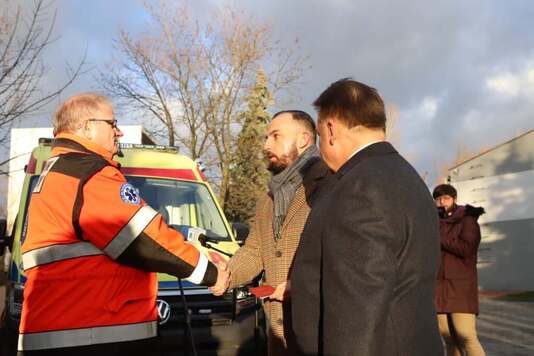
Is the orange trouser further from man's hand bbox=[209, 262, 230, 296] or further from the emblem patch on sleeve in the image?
the emblem patch on sleeve

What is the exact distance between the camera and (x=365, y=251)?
6.97 ft

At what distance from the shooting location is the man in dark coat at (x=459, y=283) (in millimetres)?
5672

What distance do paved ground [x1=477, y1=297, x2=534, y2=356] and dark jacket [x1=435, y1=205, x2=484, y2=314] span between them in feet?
9.39

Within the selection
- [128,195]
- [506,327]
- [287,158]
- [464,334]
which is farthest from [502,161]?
[128,195]

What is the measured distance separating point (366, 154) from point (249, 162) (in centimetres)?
2705

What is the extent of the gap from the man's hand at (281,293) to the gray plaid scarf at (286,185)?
1.07 ft

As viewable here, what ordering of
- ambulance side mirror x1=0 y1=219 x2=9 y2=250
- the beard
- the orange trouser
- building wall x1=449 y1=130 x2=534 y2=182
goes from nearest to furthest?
the beard
the orange trouser
ambulance side mirror x1=0 y1=219 x2=9 y2=250
building wall x1=449 y1=130 x2=534 y2=182

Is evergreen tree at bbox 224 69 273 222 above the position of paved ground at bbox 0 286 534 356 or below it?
above

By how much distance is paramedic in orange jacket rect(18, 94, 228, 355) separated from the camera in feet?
9.43

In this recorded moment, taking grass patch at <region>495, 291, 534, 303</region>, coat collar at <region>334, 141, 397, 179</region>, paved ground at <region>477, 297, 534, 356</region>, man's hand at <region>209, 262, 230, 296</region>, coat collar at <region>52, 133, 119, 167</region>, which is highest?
coat collar at <region>52, 133, 119, 167</region>

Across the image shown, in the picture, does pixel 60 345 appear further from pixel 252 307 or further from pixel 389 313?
pixel 252 307

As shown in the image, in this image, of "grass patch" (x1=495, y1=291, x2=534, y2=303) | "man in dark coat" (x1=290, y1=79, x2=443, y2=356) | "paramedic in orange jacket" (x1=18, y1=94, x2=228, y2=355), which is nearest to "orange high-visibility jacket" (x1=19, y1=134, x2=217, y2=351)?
"paramedic in orange jacket" (x1=18, y1=94, x2=228, y2=355)

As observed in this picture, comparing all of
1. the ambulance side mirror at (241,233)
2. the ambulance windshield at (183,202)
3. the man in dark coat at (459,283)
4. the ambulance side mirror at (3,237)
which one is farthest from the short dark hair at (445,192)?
the ambulance side mirror at (3,237)

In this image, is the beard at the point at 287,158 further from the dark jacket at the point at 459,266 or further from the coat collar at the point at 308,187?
the dark jacket at the point at 459,266
